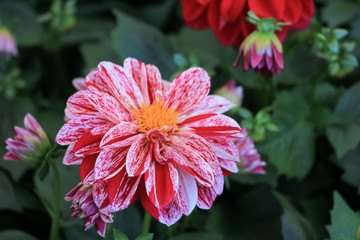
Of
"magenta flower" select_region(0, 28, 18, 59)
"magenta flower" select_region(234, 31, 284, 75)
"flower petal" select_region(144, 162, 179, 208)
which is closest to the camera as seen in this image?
"flower petal" select_region(144, 162, 179, 208)

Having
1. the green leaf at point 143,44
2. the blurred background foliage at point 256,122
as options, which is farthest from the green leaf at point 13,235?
the green leaf at point 143,44

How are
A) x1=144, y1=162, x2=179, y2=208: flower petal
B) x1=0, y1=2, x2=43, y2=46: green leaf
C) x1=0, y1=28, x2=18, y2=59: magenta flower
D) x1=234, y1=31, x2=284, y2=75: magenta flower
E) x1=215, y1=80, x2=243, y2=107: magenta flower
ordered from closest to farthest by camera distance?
x1=144, y1=162, x2=179, y2=208: flower petal < x1=234, y1=31, x2=284, y2=75: magenta flower < x1=215, y1=80, x2=243, y2=107: magenta flower < x1=0, y1=28, x2=18, y2=59: magenta flower < x1=0, y1=2, x2=43, y2=46: green leaf

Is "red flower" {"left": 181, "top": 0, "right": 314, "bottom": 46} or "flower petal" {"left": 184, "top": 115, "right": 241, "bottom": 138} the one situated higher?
"red flower" {"left": 181, "top": 0, "right": 314, "bottom": 46}

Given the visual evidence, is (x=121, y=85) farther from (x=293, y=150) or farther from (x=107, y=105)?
(x=293, y=150)

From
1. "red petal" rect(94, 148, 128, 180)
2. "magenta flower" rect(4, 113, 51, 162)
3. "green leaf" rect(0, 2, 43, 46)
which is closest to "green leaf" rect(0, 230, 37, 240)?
"magenta flower" rect(4, 113, 51, 162)

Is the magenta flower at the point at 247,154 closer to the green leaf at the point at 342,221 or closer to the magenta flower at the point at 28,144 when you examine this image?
the green leaf at the point at 342,221

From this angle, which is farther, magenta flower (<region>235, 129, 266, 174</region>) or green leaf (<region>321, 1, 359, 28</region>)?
green leaf (<region>321, 1, 359, 28</region>)

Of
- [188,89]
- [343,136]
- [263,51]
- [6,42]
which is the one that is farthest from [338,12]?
[6,42]

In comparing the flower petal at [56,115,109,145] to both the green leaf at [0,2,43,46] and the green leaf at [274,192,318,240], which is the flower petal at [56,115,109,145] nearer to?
the green leaf at [274,192,318,240]
